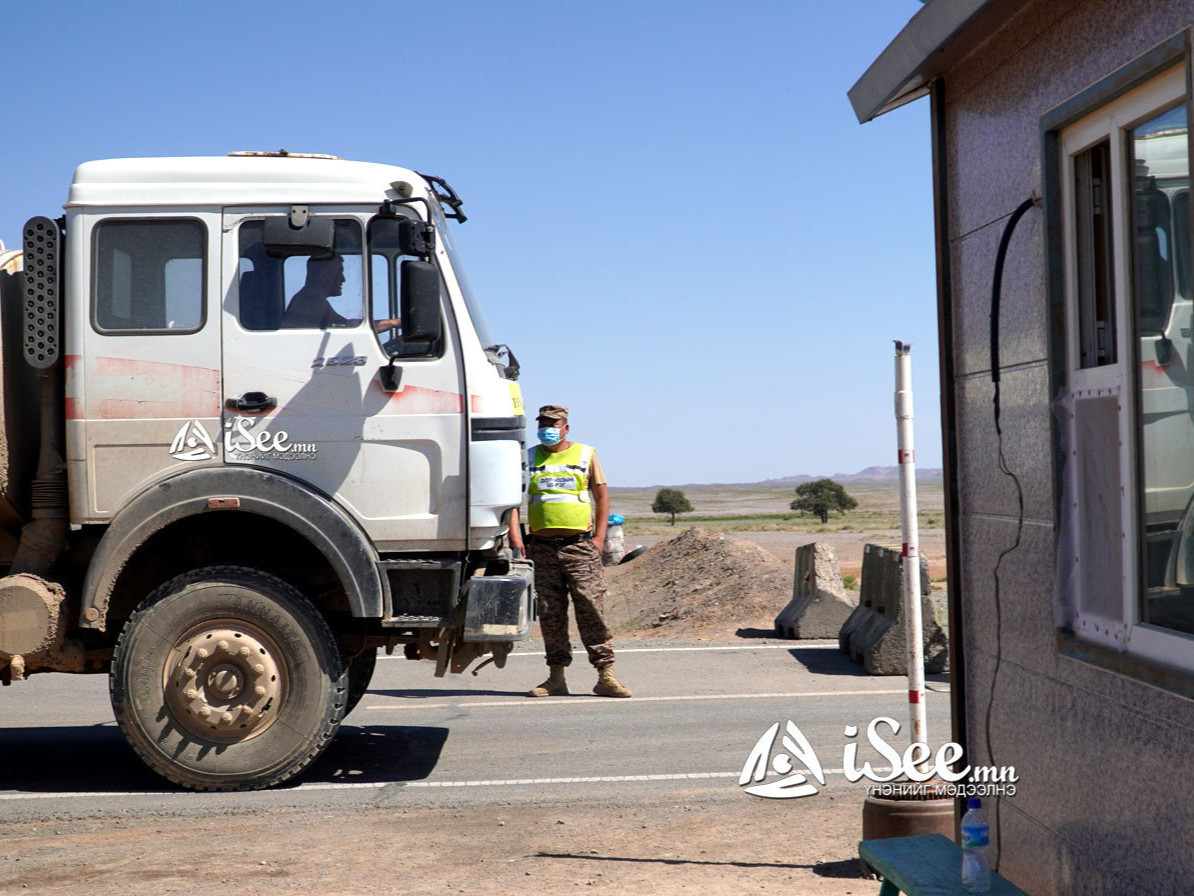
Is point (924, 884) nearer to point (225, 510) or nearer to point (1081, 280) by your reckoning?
point (1081, 280)

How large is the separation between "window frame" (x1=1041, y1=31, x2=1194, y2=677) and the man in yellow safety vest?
18.0ft

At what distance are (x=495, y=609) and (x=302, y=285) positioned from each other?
6.49 ft

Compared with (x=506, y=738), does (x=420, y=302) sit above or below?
above

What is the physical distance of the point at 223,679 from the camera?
6344 mm

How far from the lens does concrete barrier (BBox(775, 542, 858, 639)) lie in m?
12.4

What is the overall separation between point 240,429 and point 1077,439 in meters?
4.26

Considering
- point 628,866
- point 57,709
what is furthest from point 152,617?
point 57,709

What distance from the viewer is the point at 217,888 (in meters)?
4.82

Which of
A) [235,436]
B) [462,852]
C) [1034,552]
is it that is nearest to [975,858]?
[1034,552]

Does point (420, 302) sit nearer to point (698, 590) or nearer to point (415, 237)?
point (415, 237)

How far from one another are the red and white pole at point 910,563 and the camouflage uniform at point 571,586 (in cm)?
418

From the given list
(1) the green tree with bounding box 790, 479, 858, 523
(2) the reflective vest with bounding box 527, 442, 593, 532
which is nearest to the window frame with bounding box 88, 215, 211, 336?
(2) the reflective vest with bounding box 527, 442, 593, 532
